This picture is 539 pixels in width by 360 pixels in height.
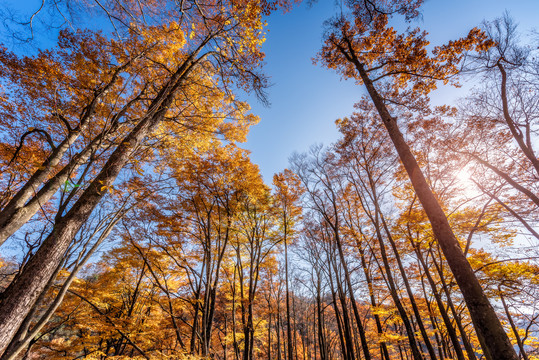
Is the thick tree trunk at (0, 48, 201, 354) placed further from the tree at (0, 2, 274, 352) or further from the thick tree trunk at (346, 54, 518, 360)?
the thick tree trunk at (346, 54, 518, 360)

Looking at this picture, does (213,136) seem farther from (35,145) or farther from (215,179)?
(35,145)

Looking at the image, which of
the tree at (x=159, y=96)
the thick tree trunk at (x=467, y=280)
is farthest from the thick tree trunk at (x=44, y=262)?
the thick tree trunk at (x=467, y=280)

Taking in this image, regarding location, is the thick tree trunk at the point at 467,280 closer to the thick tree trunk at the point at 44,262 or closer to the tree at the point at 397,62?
the tree at the point at 397,62

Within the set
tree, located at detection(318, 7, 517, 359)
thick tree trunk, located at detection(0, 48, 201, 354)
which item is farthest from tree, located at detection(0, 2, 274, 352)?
tree, located at detection(318, 7, 517, 359)

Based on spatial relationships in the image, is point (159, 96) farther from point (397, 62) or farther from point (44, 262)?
point (397, 62)

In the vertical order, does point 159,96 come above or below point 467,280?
above

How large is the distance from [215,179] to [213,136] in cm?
149

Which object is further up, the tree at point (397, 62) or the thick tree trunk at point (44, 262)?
the tree at point (397, 62)

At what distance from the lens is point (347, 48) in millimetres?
6438

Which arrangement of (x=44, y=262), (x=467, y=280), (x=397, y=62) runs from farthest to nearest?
(x=397, y=62)
(x=467, y=280)
(x=44, y=262)

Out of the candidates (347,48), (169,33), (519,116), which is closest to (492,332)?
(347,48)

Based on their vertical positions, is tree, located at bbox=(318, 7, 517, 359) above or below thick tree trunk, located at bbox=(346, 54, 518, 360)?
above

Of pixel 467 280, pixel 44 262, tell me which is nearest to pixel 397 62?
pixel 467 280

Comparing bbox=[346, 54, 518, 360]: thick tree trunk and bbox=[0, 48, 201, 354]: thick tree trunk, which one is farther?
bbox=[346, 54, 518, 360]: thick tree trunk
